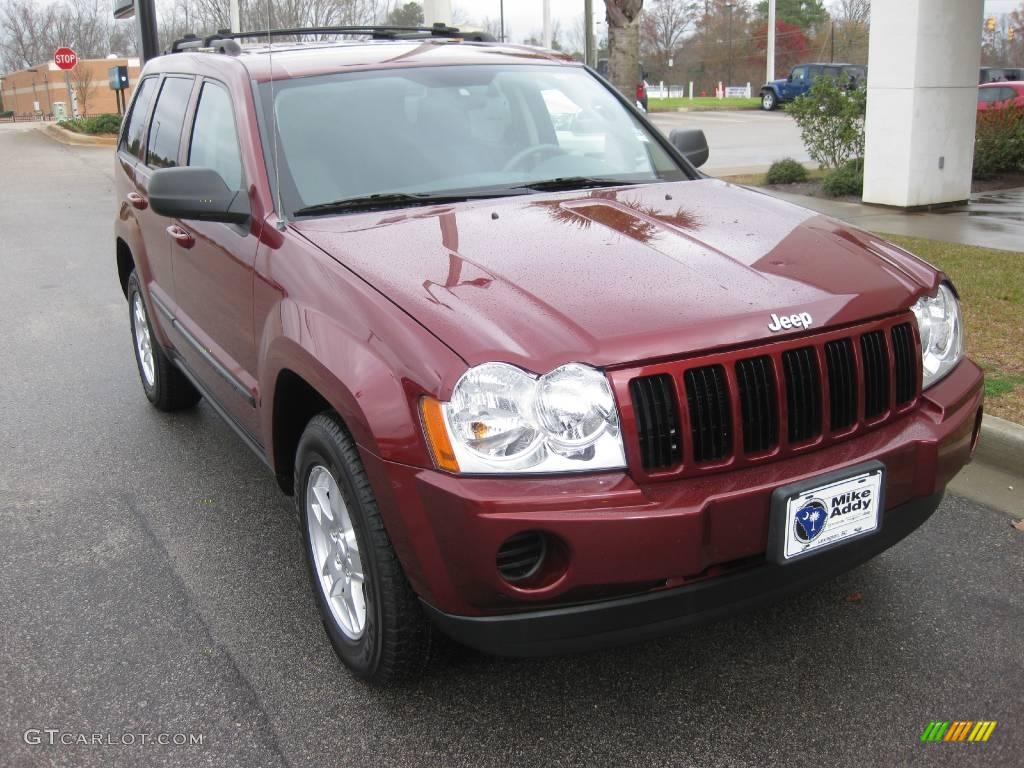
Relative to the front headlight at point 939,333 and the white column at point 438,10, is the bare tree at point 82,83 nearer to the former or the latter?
the white column at point 438,10

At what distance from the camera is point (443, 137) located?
12.6ft

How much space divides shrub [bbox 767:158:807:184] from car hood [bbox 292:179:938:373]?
10994mm

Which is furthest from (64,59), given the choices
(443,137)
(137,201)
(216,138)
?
(443,137)

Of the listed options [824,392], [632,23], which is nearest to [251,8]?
[632,23]

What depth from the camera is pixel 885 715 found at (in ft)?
9.21

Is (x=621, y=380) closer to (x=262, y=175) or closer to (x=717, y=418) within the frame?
(x=717, y=418)

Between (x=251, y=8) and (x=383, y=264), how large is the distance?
26333 mm

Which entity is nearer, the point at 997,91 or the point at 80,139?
the point at 997,91

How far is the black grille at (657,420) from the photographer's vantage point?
2.45 metres

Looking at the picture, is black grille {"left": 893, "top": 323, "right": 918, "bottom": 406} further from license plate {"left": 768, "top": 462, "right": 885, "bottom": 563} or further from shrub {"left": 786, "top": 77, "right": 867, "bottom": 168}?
shrub {"left": 786, "top": 77, "right": 867, "bottom": 168}

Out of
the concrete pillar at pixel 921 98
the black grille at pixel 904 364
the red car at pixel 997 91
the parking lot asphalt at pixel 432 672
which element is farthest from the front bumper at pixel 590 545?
the red car at pixel 997 91

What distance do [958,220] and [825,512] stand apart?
9190 millimetres

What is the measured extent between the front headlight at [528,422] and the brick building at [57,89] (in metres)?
34.2

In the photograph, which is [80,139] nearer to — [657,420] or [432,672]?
[432,672]
